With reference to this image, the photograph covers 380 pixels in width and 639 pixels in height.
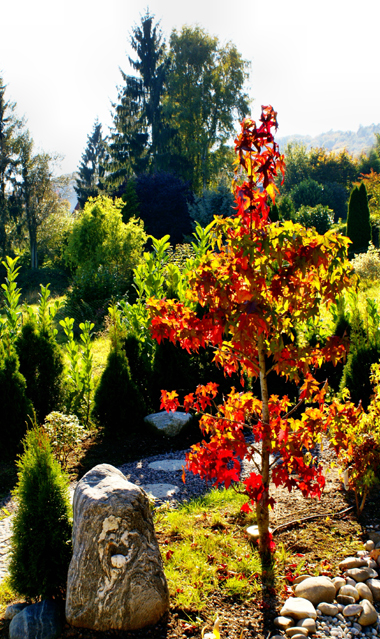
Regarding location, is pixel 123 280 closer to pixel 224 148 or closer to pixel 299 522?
pixel 299 522

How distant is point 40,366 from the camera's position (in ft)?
17.9

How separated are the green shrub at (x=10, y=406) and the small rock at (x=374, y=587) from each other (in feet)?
11.9

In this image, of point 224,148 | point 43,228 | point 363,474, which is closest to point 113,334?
point 363,474

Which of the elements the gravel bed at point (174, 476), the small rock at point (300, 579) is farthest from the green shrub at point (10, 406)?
the small rock at point (300, 579)

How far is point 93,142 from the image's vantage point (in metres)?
38.4

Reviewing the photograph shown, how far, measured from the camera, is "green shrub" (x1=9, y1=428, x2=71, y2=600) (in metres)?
2.53

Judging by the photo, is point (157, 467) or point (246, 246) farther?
point (157, 467)

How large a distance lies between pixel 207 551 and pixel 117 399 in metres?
2.73

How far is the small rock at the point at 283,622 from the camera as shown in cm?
234

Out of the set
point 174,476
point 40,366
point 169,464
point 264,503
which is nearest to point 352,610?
point 264,503

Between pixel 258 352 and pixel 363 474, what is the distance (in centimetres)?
113

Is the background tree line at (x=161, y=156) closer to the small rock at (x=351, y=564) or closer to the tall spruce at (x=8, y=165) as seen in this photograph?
the tall spruce at (x=8, y=165)

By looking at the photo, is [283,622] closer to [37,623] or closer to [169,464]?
[37,623]

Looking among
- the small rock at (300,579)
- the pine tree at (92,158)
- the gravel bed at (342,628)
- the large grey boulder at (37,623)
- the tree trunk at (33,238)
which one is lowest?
the gravel bed at (342,628)
